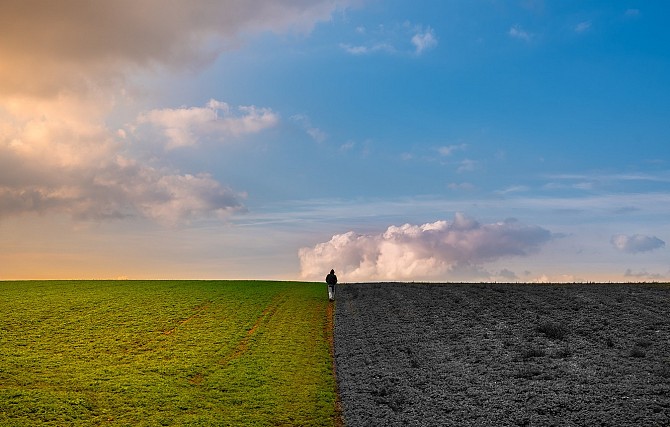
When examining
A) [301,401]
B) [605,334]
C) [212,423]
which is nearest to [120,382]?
[212,423]

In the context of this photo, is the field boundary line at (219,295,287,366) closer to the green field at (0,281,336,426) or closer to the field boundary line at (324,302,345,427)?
the green field at (0,281,336,426)

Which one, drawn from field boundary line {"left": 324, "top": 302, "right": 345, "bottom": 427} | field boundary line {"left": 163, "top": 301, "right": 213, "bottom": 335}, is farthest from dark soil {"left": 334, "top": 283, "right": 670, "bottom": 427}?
field boundary line {"left": 163, "top": 301, "right": 213, "bottom": 335}

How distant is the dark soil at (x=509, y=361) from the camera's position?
63.6 ft

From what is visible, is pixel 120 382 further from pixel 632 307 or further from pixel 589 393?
pixel 632 307

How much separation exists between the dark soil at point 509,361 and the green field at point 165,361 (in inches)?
94.6

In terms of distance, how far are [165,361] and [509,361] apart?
60.4ft

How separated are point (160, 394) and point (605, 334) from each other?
24.1m

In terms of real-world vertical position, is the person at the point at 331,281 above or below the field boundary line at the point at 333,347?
above

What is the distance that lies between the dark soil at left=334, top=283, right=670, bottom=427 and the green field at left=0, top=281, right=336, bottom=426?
94.6 inches

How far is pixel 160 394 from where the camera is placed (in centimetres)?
2358

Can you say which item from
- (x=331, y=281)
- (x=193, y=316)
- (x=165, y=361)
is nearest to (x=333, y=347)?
(x=165, y=361)

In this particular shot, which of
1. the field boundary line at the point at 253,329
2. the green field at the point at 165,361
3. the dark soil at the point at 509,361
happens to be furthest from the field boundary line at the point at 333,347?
the field boundary line at the point at 253,329

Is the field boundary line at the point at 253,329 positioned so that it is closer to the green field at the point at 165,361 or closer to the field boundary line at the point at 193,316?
the green field at the point at 165,361

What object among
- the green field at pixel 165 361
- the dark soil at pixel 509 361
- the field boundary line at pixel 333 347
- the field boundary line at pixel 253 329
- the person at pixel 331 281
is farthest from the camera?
the person at pixel 331 281
